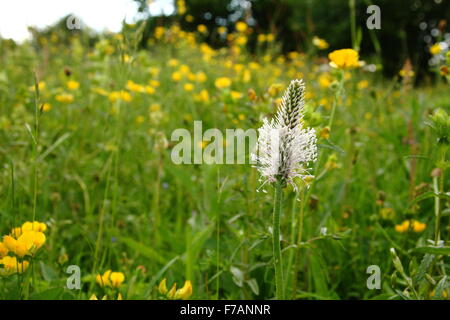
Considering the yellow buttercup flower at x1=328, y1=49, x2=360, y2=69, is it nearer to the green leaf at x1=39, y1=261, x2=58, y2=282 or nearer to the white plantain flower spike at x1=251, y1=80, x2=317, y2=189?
the white plantain flower spike at x1=251, y1=80, x2=317, y2=189

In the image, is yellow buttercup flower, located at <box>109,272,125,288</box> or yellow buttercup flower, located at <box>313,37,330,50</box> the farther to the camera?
yellow buttercup flower, located at <box>313,37,330,50</box>

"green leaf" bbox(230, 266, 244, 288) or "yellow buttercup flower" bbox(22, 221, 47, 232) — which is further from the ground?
"yellow buttercup flower" bbox(22, 221, 47, 232)

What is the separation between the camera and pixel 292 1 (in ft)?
64.2

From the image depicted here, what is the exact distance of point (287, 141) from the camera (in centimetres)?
82

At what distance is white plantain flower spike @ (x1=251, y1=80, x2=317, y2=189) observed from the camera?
0.81 meters

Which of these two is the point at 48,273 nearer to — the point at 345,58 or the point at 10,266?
the point at 10,266

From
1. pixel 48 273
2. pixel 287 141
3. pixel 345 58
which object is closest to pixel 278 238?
pixel 287 141

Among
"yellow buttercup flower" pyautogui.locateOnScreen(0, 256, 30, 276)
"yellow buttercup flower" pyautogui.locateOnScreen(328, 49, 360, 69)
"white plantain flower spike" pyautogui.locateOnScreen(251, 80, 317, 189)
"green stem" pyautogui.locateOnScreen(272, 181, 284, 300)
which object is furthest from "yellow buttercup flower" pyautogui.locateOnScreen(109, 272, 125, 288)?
"yellow buttercup flower" pyautogui.locateOnScreen(328, 49, 360, 69)

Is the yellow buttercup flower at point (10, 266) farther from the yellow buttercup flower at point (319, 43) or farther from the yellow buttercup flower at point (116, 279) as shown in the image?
the yellow buttercup flower at point (319, 43)

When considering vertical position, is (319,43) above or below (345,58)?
above

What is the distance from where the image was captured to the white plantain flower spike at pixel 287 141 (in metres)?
0.81
